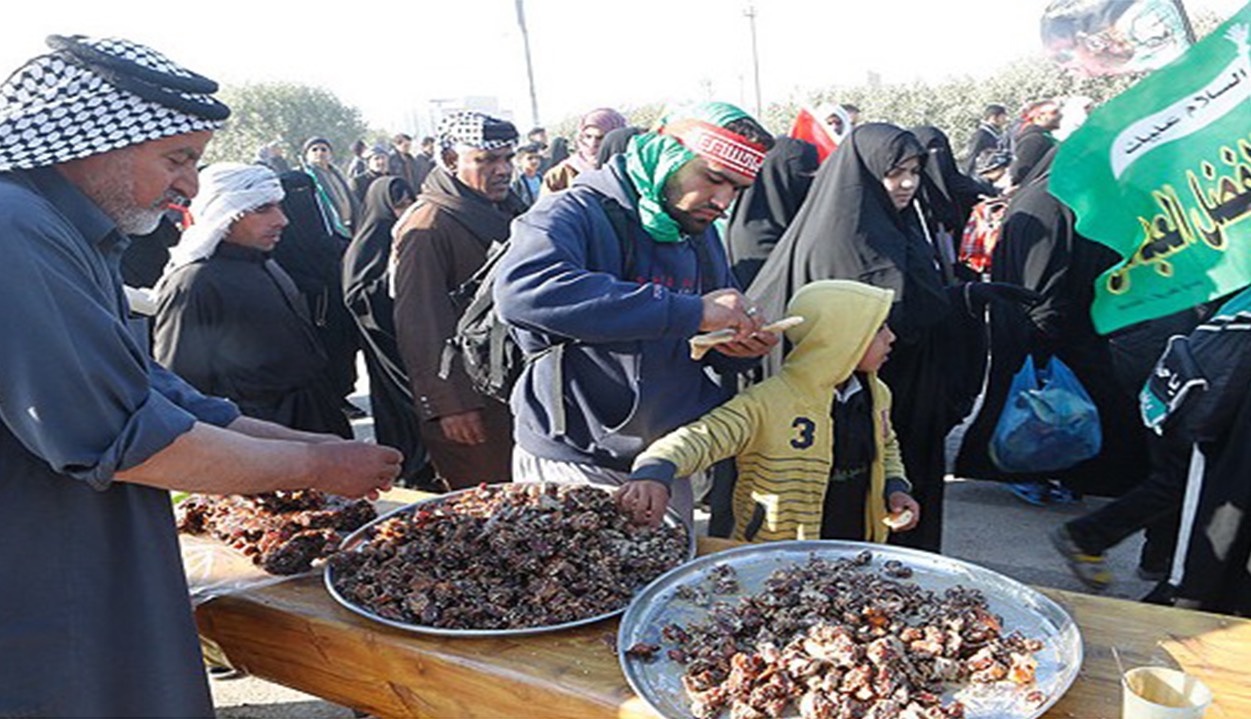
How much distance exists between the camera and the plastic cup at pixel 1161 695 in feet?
3.68

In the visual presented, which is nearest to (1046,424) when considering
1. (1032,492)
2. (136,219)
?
(1032,492)

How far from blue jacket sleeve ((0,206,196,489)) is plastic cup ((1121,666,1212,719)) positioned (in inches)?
57.0

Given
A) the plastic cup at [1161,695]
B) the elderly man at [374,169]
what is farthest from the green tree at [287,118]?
the plastic cup at [1161,695]

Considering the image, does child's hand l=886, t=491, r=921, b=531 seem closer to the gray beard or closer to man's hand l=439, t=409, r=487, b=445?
man's hand l=439, t=409, r=487, b=445

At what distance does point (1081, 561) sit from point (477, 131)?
9.67ft

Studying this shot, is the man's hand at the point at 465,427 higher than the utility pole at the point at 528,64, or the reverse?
the utility pole at the point at 528,64

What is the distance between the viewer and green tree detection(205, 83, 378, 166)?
37.5 metres

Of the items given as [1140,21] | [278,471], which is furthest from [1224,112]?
[278,471]

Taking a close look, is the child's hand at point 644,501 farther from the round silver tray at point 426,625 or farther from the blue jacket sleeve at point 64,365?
the blue jacket sleeve at point 64,365

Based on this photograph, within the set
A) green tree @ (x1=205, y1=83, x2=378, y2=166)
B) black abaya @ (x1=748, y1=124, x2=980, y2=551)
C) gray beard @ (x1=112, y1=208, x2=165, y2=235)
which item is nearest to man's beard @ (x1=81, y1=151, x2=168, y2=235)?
gray beard @ (x1=112, y1=208, x2=165, y2=235)

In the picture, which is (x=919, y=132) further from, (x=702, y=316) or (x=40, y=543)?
(x=40, y=543)

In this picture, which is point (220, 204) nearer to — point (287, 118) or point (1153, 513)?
point (1153, 513)

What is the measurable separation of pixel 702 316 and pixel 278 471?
95cm

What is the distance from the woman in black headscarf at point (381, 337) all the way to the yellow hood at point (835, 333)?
2313 mm
